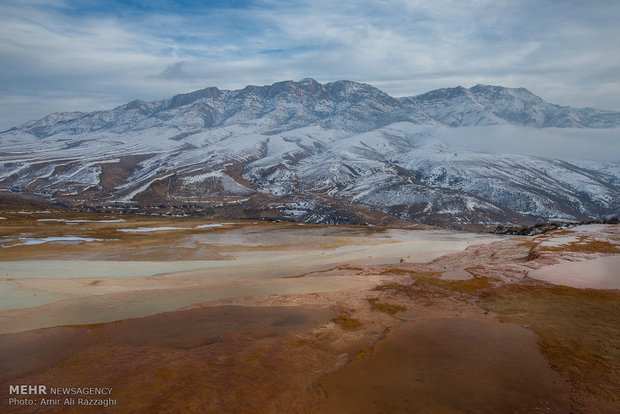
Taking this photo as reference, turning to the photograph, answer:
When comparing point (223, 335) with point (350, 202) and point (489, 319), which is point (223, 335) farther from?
point (350, 202)

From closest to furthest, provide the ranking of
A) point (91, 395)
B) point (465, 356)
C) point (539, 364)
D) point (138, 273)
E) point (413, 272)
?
1. point (91, 395)
2. point (539, 364)
3. point (465, 356)
4. point (413, 272)
5. point (138, 273)

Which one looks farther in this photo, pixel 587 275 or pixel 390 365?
pixel 587 275

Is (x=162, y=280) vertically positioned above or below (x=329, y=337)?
below

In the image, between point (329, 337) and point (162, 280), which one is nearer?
point (329, 337)

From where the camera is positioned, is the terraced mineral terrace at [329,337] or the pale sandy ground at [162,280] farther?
the pale sandy ground at [162,280]

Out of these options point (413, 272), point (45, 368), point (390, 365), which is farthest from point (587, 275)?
point (45, 368)

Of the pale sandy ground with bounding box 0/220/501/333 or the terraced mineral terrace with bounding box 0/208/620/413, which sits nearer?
the terraced mineral terrace with bounding box 0/208/620/413

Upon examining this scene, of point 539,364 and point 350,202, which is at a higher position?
point 539,364

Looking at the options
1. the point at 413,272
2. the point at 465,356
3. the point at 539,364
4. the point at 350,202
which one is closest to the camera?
the point at 539,364
